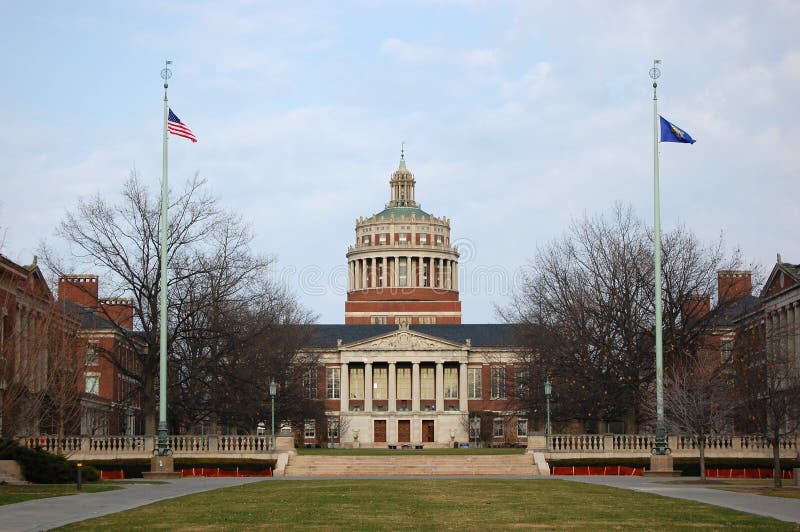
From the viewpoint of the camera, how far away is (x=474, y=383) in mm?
147750

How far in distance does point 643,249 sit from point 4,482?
38883mm

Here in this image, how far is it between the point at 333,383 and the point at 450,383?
14.4 m

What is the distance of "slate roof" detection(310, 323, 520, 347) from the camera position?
494 feet

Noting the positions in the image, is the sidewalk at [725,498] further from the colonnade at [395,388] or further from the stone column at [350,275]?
the stone column at [350,275]

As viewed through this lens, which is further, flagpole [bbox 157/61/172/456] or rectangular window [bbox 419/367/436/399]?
rectangular window [bbox 419/367/436/399]

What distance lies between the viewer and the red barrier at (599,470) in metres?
57.4

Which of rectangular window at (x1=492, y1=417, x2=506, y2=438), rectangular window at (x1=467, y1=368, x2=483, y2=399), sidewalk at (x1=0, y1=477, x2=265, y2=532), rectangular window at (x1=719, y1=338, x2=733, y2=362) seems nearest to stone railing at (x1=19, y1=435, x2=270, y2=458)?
sidewalk at (x1=0, y1=477, x2=265, y2=532)

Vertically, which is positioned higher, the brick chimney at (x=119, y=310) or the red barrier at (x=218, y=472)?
the brick chimney at (x=119, y=310)

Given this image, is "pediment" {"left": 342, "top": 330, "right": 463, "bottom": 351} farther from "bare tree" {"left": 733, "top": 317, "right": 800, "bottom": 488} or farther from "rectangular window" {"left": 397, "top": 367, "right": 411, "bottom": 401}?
"bare tree" {"left": 733, "top": 317, "right": 800, "bottom": 488}

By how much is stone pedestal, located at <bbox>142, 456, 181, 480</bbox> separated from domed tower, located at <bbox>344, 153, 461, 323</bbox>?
389 feet

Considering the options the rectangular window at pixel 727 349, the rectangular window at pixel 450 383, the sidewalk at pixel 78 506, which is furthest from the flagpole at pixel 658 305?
the rectangular window at pixel 450 383

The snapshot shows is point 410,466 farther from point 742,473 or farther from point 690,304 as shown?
point 690,304

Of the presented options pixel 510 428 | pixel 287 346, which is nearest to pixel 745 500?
pixel 287 346

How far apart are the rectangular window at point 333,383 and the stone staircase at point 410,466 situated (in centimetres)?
8599
